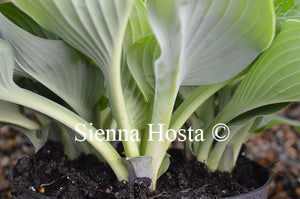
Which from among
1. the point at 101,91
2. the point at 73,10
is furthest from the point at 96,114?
the point at 73,10

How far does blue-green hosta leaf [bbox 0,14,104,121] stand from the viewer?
52 centimetres

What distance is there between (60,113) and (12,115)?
0.20 meters

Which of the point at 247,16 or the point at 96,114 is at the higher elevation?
the point at 247,16

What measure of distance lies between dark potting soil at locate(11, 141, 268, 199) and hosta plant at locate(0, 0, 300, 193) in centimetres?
3

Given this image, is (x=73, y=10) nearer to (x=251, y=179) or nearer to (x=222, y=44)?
(x=222, y=44)

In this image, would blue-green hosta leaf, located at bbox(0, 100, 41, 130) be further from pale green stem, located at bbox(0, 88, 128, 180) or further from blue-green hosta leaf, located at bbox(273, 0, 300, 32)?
blue-green hosta leaf, located at bbox(273, 0, 300, 32)

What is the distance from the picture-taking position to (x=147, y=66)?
1.80ft

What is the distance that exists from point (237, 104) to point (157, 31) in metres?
0.26

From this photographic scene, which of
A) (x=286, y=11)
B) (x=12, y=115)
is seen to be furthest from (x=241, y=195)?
(x=12, y=115)

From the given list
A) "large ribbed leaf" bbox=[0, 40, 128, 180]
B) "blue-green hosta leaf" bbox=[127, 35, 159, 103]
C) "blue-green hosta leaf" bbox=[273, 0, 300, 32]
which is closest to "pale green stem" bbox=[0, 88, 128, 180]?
"large ribbed leaf" bbox=[0, 40, 128, 180]

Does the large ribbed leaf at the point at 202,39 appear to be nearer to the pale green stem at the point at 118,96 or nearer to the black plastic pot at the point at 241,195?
the pale green stem at the point at 118,96

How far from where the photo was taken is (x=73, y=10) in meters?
0.42

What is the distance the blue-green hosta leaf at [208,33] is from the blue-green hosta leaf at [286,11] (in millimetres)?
100

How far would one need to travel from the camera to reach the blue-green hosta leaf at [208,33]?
40cm
